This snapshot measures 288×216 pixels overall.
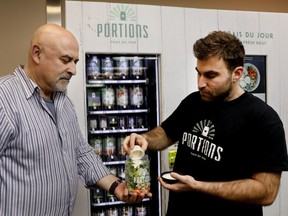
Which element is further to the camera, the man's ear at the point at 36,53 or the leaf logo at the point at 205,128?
the leaf logo at the point at 205,128

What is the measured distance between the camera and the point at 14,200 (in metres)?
1.70

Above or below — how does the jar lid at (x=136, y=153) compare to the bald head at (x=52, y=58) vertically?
below

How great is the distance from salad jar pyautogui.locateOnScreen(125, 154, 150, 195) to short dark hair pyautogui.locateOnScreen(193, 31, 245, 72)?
2.18ft

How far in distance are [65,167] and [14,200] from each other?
0.30 m

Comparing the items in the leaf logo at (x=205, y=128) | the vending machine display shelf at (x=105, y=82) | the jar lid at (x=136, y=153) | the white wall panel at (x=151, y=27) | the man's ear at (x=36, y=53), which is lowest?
the jar lid at (x=136, y=153)

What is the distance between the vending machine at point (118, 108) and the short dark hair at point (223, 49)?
906mm

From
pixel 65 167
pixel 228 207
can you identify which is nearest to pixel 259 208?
pixel 228 207

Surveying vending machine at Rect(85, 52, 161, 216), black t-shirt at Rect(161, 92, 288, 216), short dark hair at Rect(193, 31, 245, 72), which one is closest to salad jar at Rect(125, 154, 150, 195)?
black t-shirt at Rect(161, 92, 288, 216)

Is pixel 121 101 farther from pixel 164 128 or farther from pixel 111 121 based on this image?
pixel 164 128

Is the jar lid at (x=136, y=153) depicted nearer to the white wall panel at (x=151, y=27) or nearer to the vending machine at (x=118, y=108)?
the vending machine at (x=118, y=108)

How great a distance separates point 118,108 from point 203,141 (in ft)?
3.62

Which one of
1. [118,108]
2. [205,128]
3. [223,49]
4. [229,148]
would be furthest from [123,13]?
[229,148]

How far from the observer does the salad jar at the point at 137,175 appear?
5.72 ft

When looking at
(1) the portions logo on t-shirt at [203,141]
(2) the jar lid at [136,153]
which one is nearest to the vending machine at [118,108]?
(1) the portions logo on t-shirt at [203,141]
